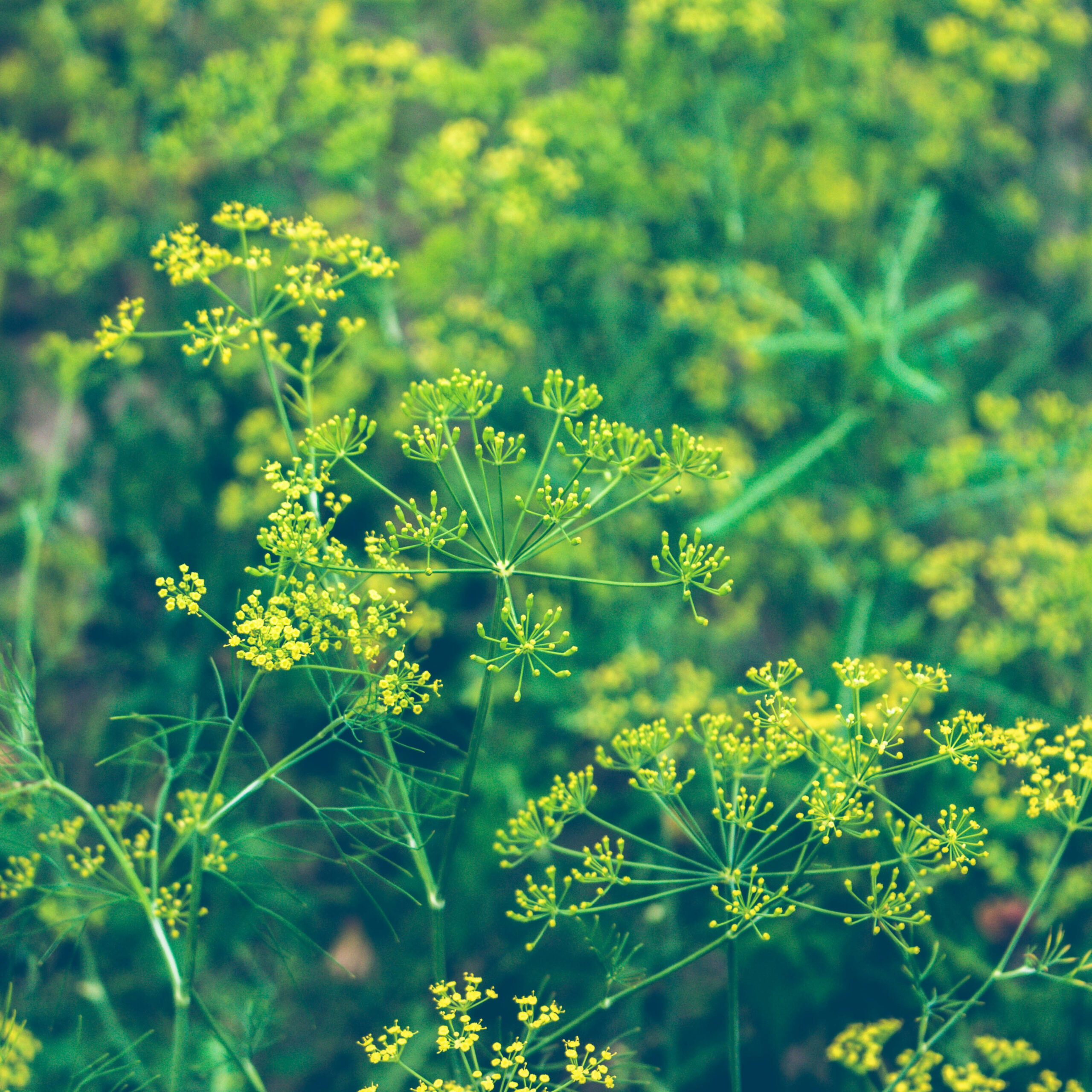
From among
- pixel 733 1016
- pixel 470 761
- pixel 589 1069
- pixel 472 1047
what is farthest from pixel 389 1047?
pixel 733 1016

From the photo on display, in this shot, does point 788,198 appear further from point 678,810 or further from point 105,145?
point 105,145

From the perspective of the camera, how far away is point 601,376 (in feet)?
7.90

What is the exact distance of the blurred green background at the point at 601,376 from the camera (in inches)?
86.9

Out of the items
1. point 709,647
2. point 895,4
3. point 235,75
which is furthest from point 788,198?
point 235,75

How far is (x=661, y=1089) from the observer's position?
76.0 inches

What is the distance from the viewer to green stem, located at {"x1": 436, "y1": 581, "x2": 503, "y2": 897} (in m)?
1.21

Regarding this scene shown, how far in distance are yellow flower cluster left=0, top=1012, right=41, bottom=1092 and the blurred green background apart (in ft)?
0.98

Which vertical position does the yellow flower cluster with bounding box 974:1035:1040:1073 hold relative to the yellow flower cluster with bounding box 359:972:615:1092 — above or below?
below

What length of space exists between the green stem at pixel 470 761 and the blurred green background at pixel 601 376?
32.7 inches

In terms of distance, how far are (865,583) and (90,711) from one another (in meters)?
2.40

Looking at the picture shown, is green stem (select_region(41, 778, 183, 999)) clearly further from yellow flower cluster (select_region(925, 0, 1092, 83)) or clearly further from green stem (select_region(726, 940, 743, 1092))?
yellow flower cluster (select_region(925, 0, 1092, 83))

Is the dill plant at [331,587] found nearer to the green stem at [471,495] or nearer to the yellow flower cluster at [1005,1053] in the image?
the green stem at [471,495]

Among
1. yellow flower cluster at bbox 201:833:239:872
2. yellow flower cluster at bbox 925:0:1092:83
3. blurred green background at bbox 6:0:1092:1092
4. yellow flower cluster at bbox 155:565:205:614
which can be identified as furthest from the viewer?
yellow flower cluster at bbox 925:0:1092:83

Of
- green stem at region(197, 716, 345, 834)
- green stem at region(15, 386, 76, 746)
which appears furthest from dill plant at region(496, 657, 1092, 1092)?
green stem at region(15, 386, 76, 746)
